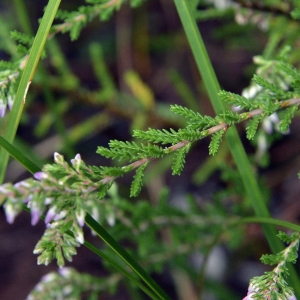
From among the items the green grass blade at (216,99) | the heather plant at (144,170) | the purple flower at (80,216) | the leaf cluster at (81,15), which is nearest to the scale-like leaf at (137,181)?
the heather plant at (144,170)

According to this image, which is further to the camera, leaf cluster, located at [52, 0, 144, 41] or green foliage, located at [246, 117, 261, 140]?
leaf cluster, located at [52, 0, 144, 41]

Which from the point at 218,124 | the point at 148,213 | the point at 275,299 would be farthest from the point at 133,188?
the point at 148,213

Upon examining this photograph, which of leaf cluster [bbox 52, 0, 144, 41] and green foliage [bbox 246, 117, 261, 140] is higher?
leaf cluster [bbox 52, 0, 144, 41]

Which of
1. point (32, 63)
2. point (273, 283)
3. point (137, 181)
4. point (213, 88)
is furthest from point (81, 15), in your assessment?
point (273, 283)

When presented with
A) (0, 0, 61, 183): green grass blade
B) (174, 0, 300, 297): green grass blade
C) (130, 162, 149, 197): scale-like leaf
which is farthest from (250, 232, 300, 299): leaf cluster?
(0, 0, 61, 183): green grass blade

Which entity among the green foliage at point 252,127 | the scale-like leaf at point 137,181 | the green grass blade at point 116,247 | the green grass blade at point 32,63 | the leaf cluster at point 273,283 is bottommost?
the leaf cluster at point 273,283

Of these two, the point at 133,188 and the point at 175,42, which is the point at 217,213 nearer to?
the point at 133,188

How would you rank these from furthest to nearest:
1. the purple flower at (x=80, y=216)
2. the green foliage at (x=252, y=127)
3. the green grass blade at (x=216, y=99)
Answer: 1. the green grass blade at (x=216, y=99)
2. the green foliage at (x=252, y=127)
3. the purple flower at (x=80, y=216)

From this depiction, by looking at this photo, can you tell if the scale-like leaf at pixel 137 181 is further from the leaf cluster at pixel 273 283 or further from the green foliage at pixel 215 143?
the leaf cluster at pixel 273 283

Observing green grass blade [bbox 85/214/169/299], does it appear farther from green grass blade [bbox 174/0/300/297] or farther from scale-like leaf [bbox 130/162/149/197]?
green grass blade [bbox 174/0/300/297]
